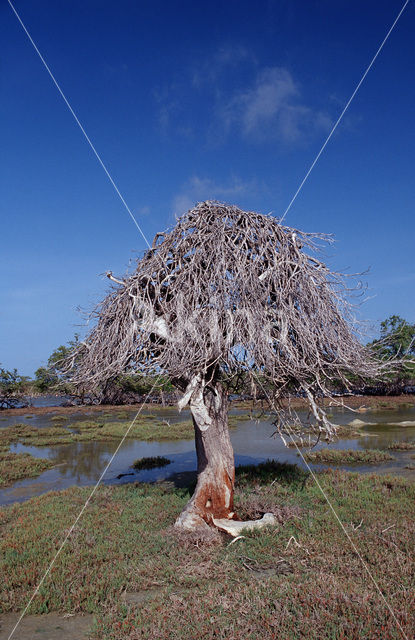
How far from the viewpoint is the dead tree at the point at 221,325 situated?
8891 mm

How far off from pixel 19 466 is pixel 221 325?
517 inches

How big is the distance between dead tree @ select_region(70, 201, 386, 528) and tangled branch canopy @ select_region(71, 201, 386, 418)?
0.09 feet

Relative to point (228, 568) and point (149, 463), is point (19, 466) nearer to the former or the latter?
point (149, 463)

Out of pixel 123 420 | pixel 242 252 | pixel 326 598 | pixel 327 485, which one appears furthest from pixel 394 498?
pixel 123 420

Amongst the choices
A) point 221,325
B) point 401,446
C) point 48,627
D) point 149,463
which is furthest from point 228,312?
point 401,446

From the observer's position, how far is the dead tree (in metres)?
8.89

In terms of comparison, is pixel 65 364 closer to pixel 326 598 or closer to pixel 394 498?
pixel 326 598

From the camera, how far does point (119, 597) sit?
246 inches

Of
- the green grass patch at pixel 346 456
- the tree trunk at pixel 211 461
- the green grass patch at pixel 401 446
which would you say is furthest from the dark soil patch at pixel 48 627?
the green grass patch at pixel 401 446

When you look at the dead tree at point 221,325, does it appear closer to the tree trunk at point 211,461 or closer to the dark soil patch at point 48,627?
the tree trunk at point 211,461

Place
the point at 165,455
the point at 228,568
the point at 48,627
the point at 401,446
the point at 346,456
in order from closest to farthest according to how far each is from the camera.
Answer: the point at 48,627 → the point at 228,568 → the point at 346,456 → the point at 401,446 → the point at 165,455

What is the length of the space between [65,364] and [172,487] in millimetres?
5292

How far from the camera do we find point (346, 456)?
17.7 m

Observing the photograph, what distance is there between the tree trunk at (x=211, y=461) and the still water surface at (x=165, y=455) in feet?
16.8
